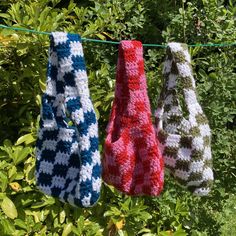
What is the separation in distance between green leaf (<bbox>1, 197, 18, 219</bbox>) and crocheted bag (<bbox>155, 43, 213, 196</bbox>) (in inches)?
25.9

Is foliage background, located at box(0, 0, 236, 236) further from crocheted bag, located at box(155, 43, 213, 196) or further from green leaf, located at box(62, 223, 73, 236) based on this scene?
crocheted bag, located at box(155, 43, 213, 196)

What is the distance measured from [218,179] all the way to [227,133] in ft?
0.78

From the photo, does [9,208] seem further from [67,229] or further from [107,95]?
[107,95]

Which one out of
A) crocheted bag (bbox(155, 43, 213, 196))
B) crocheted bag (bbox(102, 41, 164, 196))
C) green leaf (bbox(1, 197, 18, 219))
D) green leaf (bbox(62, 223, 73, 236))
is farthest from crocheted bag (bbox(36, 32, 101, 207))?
green leaf (bbox(62, 223, 73, 236))

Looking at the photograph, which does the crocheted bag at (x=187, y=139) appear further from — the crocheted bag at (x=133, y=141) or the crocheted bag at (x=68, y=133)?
the crocheted bag at (x=68, y=133)

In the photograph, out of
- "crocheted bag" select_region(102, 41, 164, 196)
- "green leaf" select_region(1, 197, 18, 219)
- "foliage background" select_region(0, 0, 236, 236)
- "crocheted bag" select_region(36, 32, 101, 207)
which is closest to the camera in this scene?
"crocheted bag" select_region(36, 32, 101, 207)

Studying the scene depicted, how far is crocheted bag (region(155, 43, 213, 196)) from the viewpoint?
5.99 ft

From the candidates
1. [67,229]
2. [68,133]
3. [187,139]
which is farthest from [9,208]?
[187,139]

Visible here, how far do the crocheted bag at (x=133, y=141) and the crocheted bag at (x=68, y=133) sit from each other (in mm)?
150

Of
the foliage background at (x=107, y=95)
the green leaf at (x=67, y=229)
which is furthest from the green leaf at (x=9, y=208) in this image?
the green leaf at (x=67, y=229)

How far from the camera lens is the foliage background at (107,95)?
2264mm

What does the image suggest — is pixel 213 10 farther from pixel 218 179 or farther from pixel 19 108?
pixel 19 108

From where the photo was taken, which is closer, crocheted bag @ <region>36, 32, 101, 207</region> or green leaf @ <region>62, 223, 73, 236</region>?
crocheted bag @ <region>36, 32, 101, 207</region>

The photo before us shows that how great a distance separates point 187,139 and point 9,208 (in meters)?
0.77
